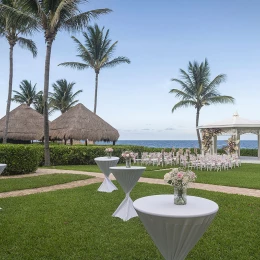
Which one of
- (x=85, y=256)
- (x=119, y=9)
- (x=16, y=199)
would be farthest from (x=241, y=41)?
(x=85, y=256)

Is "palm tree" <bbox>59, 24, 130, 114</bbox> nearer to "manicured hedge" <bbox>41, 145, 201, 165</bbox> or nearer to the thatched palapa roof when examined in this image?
the thatched palapa roof

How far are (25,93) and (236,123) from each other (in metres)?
30.0

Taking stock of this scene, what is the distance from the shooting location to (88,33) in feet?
89.9

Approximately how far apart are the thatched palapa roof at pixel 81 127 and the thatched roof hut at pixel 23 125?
4.21 meters

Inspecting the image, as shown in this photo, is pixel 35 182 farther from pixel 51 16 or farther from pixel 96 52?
pixel 96 52

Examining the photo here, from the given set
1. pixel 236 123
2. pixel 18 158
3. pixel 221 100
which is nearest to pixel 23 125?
pixel 18 158

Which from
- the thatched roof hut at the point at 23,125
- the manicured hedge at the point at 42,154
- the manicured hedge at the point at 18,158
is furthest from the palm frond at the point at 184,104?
the manicured hedge at the point at 18,158

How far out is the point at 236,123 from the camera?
20.7 m

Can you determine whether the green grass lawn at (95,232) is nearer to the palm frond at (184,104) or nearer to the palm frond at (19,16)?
the palm frond at (19,16)

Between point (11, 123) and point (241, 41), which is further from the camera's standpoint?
point (11, 123)

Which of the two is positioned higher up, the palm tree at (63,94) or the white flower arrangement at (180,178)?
the palm tree at (63,94)

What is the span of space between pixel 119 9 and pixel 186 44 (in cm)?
447

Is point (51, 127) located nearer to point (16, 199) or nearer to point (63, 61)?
point (63, 61)

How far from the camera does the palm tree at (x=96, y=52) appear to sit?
27.1 metres
